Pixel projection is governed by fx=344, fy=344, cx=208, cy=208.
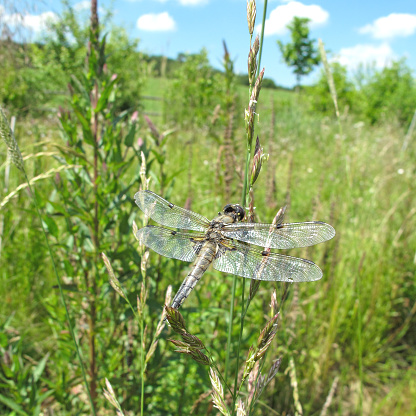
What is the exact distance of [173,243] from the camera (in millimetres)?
1060

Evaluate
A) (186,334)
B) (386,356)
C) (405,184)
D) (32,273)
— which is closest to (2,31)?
(32,273)

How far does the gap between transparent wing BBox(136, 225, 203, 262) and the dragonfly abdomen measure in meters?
0.07

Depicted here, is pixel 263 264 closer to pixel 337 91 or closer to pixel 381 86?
pixel 381 86

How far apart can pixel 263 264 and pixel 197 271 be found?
190mm

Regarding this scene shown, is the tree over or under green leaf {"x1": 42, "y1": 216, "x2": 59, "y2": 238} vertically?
over

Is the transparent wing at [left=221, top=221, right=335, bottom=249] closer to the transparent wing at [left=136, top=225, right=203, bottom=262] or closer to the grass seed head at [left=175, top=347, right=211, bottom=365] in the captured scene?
the transparent wing at [left=136, top=225, right=203, bottom=262]

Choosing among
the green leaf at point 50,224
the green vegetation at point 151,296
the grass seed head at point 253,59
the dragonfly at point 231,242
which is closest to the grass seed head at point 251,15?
the grass seed head at point 253,59

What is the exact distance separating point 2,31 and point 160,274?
2.27m

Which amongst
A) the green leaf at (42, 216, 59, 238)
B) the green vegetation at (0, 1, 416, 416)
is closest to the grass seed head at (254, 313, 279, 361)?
the green vegetation at (0, 1, 416, 416)

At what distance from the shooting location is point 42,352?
1835 mm

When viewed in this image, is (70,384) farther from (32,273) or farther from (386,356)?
(386,356)

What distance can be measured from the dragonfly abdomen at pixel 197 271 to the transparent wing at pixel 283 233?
0.22 feet

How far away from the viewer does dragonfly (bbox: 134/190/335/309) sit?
0.82 m

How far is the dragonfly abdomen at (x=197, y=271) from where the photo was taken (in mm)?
832
